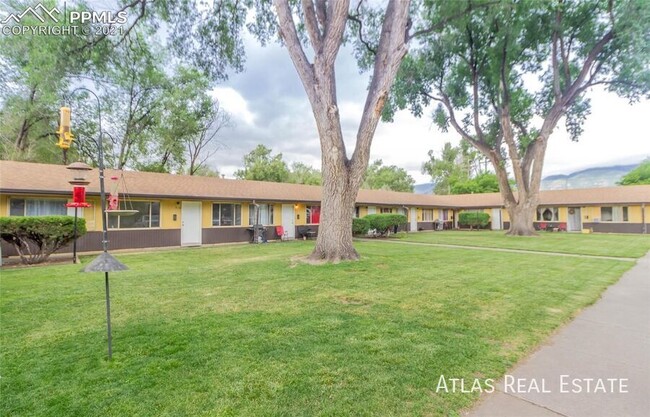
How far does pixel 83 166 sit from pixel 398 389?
8.13 metres

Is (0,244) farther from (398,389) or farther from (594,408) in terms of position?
(594,408)

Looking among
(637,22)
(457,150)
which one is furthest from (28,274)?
(457,150)

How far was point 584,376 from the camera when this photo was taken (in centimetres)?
279

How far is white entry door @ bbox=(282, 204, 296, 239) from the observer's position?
1770 centimetres

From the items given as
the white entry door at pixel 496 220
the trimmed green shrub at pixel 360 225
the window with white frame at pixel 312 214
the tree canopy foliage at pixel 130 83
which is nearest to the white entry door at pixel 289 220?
the window with white frame at pixel 312 214

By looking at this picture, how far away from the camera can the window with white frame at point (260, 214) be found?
16.3 meters

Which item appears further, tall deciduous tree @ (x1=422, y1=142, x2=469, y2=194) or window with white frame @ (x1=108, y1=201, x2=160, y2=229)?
tall deciduous tree @ (x1=422, y1=142, x2=469, y2=194)

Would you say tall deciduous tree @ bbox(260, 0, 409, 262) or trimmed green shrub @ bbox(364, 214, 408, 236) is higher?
tall deciduous tree @ bbox(260, 0, 409, 262)

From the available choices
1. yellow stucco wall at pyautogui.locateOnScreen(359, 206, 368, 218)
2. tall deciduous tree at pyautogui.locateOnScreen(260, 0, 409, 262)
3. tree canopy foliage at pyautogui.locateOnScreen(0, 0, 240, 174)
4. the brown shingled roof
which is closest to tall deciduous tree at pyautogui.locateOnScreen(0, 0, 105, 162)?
tree canopy foliage at pyautogui.locateOnScreen(0, 0, 240, 174)

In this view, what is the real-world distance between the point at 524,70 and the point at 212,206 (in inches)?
796

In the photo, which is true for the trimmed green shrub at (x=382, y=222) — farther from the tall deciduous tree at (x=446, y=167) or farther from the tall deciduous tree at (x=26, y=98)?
the tall deciduous tree at (x=446, y=167)

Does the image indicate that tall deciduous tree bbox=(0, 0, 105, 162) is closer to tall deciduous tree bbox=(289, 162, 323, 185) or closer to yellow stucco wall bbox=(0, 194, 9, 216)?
yellow stucco wall bbox=(0, 194, 9, 216)

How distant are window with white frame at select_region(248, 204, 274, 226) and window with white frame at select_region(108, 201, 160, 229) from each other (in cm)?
445

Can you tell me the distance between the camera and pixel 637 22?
1239 centimetres
